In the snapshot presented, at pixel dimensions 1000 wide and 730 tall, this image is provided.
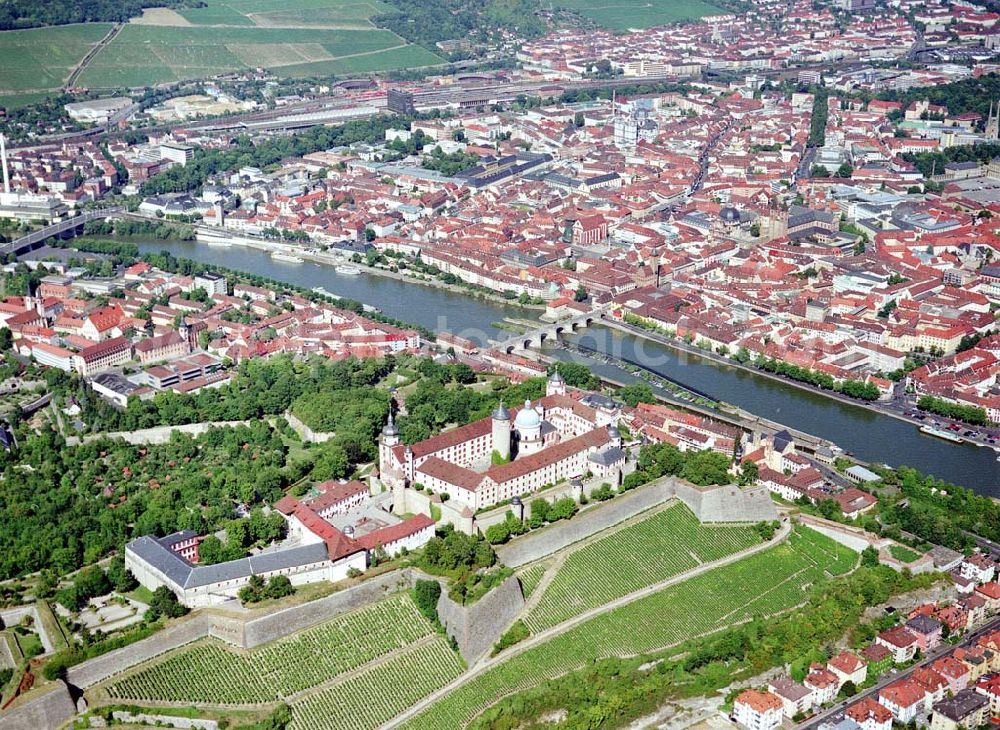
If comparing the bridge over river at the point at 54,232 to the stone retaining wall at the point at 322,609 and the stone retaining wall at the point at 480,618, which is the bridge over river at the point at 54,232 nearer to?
the stone retaining wall at the point at 322,609

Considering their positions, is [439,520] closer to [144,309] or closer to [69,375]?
[69,375]

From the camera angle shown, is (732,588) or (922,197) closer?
(732,588)

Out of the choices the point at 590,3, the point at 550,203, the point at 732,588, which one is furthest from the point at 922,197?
the point at 590,3

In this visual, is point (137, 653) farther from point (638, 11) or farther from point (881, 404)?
point (638, 11)

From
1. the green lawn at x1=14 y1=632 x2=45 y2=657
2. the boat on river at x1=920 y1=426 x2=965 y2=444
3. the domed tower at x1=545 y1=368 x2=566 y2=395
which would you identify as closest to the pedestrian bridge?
the domed tower at x1=545 y1=368 x2=566 y2=395

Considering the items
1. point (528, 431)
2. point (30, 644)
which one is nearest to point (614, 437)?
point (528, 431)
